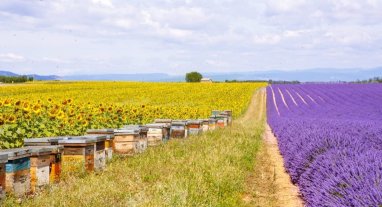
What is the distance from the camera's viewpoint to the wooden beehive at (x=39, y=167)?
8.16 metres

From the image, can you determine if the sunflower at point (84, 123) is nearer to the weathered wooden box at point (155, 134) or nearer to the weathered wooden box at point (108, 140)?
the weathered wooden box at point (155, 134)

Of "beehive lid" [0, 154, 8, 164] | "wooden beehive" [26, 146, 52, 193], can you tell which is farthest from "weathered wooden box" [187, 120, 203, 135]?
"beehive lid" [0, 154, 8, 164]

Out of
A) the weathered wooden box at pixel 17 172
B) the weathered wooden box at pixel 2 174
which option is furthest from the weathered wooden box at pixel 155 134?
the weathered wooden box at pixel 2 174

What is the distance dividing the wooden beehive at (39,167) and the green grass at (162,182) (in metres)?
0.19

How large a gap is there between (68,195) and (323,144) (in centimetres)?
475

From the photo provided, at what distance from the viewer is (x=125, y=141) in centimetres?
1290

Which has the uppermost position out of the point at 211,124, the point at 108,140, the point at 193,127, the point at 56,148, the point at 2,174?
the point at 56,148

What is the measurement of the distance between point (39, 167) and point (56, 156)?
2.18ft

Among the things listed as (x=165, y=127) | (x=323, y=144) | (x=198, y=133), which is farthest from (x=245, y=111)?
(x=323, y=144)

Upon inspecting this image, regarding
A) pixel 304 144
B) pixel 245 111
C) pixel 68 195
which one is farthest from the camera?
pixel 245 111

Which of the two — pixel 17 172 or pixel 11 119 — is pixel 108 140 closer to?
pixel 11 119

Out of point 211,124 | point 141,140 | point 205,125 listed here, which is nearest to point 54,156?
point 141,140

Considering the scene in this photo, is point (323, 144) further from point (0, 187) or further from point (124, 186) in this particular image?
point (0, 187)

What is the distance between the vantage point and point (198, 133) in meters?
19.8
